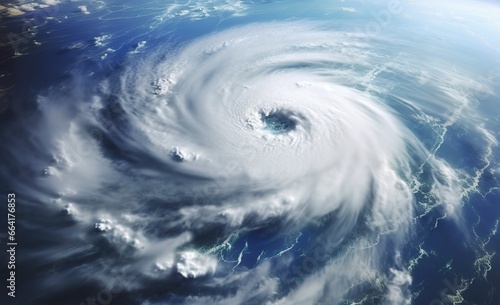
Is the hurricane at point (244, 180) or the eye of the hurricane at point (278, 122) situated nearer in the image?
the hurricane at point (244, 180)

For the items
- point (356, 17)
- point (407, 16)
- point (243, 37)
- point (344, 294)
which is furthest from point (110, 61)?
point (407, 16)

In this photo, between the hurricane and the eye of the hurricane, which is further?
the eye of the hurricane

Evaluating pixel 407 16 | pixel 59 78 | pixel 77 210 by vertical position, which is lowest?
pixel 77 210

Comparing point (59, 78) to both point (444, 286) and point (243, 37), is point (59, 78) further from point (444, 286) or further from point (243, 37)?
point (444, 286)
